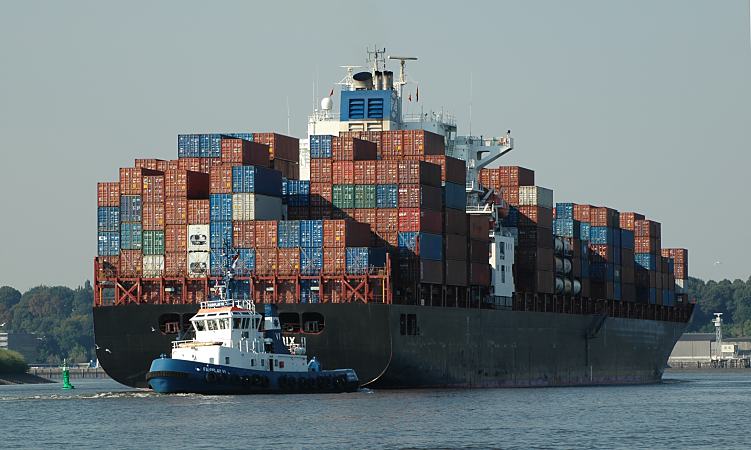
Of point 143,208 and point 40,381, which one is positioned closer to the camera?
point 143,208

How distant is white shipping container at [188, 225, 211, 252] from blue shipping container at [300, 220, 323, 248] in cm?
534

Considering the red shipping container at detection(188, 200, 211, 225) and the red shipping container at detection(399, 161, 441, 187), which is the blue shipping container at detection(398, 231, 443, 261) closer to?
the red shipping container at detection(399, 161, 441, 187)

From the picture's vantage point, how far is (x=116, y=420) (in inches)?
2616

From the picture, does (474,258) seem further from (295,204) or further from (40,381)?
(40,381)

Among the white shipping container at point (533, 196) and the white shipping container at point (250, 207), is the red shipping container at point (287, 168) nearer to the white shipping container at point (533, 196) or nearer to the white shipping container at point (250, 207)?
the white shipping container at point (250, 207)

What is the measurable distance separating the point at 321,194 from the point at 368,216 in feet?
10.3

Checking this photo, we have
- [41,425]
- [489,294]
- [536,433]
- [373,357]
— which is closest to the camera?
[536,433]

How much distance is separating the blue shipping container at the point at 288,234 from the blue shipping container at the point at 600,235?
3716 cm

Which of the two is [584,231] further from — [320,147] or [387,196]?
[320,147]

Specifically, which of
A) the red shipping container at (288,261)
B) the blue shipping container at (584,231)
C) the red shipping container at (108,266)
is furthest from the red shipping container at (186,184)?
the blue shipping container at (584,231)

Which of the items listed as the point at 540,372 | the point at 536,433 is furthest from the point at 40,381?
the point at 536,433

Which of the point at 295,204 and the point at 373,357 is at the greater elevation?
the point at 295,204

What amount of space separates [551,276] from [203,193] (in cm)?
2668

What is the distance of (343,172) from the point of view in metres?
88.5
